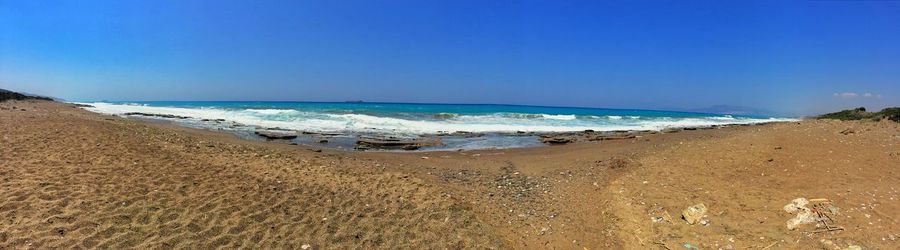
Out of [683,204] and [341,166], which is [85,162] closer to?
[341,166]

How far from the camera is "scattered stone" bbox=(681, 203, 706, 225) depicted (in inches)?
231

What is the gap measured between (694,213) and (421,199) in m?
3.99

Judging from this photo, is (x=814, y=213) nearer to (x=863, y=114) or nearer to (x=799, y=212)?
(x=799, y=212)

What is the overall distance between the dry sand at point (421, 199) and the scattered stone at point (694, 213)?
5.0 inches

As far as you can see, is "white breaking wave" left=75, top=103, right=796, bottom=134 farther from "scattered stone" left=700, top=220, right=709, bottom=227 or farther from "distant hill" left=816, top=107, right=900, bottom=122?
"scattered stone" left=700, top=220, right=709, bottom=227

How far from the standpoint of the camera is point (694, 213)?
600 centimetres

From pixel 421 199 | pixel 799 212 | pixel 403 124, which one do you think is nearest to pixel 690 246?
pixel 799 212

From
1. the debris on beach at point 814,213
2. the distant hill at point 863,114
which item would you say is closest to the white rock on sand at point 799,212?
the debris on beach at point 814,213

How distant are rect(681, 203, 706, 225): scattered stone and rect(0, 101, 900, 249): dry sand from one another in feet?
0.42

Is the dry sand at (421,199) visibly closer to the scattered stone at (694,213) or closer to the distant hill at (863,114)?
the scattered stone at (694,213)

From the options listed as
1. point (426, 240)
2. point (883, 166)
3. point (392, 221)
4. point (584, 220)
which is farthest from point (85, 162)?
point (883, 166)

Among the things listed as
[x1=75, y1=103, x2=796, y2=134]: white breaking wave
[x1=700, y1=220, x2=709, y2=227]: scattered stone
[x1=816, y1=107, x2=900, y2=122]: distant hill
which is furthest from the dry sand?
[x1=816, y1=107, x2=900, y2=122]: distant hill

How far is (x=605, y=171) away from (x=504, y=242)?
4.81 meters

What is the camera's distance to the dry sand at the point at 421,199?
5203 millimetres
